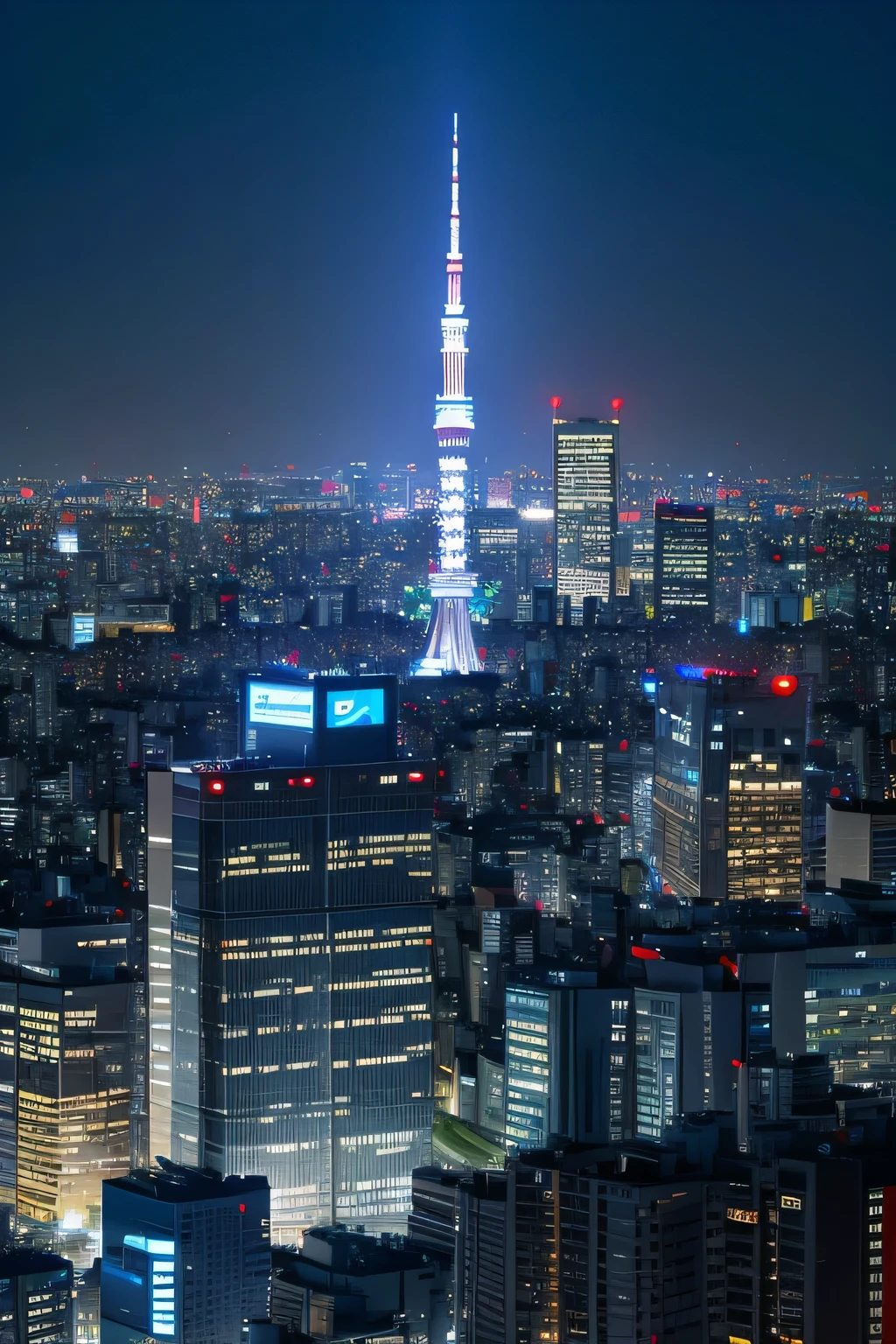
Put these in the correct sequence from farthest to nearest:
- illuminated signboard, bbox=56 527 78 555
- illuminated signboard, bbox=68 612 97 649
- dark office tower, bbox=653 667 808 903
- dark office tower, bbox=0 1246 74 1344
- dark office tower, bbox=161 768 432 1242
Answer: illuminated signboard, bbox=56 527 78 555 < illuminated signboard, bbox=68 612 97 649 < dark office tower, bbox=653 667 808 903 < dark office tower, bbox=161 768 432 1242 < dark office tower, bbox=0 1246 74 1344

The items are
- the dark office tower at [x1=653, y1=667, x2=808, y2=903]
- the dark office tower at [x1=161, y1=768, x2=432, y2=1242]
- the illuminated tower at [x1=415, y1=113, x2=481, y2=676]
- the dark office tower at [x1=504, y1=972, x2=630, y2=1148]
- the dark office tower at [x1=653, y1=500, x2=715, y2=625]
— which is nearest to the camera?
the dark office tower at [x1=504, y1=972, x2=630, y2=1148]

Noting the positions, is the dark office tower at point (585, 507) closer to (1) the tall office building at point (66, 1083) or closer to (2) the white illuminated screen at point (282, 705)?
(2) the white illuminated screen at point (282, 705)

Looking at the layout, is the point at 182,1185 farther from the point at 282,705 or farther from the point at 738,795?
the point at 738,795

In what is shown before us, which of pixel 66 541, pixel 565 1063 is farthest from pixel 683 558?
pixel 565 1063

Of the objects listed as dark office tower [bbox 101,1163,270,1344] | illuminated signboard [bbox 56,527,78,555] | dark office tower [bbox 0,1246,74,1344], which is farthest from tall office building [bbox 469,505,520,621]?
dark office tower [bbox 0,1246,74,1344]

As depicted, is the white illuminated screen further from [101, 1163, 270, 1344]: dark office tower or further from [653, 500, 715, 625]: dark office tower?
[653, 500, 715, 625]: dark office tower

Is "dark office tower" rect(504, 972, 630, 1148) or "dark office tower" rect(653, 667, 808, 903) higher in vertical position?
"dark office tower" rect(653, 667, 808, 903)

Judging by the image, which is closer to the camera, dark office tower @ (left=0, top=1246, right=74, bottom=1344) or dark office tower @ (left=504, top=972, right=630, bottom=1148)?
dark office tower @ (left=0, top=1246, right=74, bottom=1344)

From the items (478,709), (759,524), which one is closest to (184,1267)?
(478,709)
